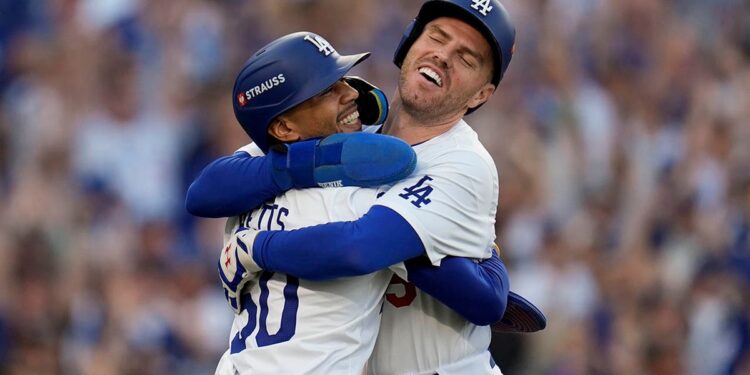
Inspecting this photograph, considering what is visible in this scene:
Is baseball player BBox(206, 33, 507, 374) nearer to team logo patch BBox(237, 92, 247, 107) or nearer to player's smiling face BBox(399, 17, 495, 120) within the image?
team logo patch BBox(237, 92, 247, 107)

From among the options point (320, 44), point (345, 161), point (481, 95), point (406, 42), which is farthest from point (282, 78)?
point (481, 95)

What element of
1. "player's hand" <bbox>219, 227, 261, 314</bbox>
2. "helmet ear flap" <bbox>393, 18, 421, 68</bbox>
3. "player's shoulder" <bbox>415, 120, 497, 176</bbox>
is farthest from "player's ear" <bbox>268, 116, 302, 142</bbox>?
"helmet ear flap" <bbox>393, 18, 421, 68</bbox>

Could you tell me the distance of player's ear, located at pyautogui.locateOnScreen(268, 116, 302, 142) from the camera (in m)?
3.37

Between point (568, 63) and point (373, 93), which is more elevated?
point (568, 63)

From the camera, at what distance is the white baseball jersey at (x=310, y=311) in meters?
3.28

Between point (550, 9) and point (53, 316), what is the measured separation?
380cm

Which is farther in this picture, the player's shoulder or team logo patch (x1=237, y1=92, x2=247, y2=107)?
the player's shoulder

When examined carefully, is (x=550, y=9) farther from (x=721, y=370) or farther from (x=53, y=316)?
(x=53, y=316)

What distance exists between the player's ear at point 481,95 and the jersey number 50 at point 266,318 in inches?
30.3

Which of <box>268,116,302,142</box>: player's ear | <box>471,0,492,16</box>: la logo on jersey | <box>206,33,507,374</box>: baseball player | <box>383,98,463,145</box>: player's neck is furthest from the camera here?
<box>383,98,463,145</box>: player's neck

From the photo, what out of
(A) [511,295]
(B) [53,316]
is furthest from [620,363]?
(A) [511,295]

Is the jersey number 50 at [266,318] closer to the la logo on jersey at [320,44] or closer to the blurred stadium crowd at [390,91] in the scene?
the la logo on jersey at [320,44]

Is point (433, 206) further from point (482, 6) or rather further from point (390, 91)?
point (390, 91)

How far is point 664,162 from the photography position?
8.27m
